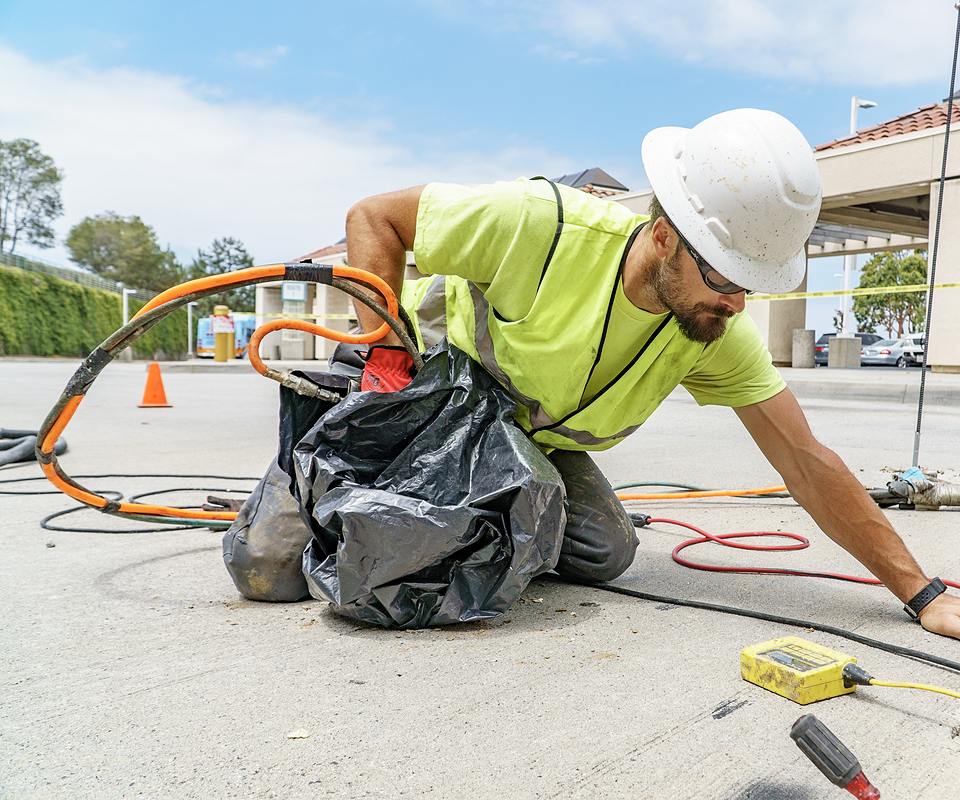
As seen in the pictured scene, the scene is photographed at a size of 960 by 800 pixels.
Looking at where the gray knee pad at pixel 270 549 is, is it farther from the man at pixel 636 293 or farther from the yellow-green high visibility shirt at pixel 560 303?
the yellow-green high visibility shirt at pixel 560 303

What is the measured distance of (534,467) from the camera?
78.6 inches

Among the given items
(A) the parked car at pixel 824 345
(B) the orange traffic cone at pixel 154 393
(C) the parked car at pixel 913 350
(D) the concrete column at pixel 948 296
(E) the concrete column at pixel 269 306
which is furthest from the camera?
(E) the concrete column at pixel 269 306

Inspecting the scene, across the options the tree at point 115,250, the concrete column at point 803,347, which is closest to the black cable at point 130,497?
the concrete column at point 803,347

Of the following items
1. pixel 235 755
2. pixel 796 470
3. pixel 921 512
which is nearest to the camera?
pixel 235 755

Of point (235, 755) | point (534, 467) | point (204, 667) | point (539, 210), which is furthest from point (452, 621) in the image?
point (539, 210)

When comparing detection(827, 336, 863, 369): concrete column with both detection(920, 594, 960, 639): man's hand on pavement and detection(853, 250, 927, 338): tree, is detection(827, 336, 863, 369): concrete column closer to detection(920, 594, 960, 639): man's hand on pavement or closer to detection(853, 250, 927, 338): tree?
detection(920, 594, 960, 639): man's hand on pavement

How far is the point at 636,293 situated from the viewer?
6.83 feet

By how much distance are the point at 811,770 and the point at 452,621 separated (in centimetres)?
89

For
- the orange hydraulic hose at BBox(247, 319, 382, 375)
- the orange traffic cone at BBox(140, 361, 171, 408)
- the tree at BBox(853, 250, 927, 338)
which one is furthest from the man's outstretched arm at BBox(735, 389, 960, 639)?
the tree at BBox(853, 250, 927, 338)

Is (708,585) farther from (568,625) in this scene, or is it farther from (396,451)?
(396,451)

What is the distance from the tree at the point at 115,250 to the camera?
48.2 m

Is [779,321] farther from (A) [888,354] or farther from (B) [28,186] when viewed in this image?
(B) [28,186]

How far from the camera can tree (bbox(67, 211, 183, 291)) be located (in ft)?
158

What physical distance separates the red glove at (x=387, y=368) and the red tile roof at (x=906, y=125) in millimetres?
11986
